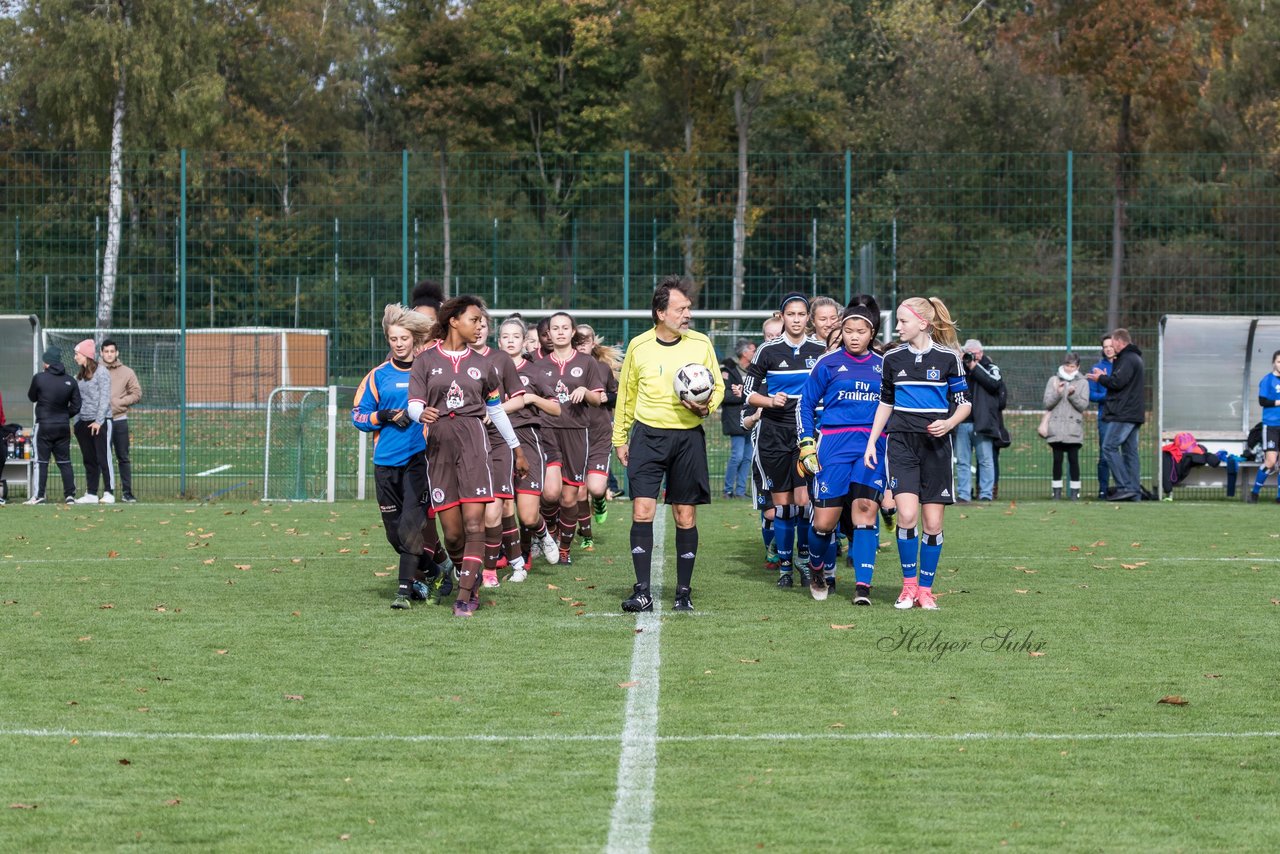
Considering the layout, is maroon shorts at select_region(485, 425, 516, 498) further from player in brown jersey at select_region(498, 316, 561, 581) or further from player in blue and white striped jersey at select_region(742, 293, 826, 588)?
player in blue and white striped jersey at select_region(742, 293, 826, 588)

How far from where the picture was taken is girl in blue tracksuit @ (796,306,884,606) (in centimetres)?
1005

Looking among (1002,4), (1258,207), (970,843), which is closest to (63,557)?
(970,843)

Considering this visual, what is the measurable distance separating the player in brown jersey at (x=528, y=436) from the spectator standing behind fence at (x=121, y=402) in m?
8.40

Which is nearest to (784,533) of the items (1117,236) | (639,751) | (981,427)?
(639,751)

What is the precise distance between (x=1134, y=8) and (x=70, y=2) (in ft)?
83.1

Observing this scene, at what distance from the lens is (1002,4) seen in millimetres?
56000

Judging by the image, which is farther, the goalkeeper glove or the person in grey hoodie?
the person in grey hoodie

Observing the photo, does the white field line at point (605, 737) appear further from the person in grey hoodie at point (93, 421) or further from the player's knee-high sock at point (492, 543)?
the person in grey hoodie at point (93, 421)

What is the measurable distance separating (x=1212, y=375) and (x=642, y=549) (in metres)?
13.1

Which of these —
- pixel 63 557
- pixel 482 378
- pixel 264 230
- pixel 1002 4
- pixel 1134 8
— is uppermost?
pixel 1002 4

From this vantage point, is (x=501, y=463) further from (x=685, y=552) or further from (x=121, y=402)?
(x=121, y=402)

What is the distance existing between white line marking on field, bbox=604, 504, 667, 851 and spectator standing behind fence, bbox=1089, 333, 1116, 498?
11.2 metres

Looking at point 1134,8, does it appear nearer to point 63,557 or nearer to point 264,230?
point 264,230

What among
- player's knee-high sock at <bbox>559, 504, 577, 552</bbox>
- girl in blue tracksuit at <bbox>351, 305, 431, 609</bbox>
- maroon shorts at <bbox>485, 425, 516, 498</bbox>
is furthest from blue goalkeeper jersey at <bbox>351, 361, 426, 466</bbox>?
player's knee-high sock at <bbox>559, 504, 577, 552</bbox>
